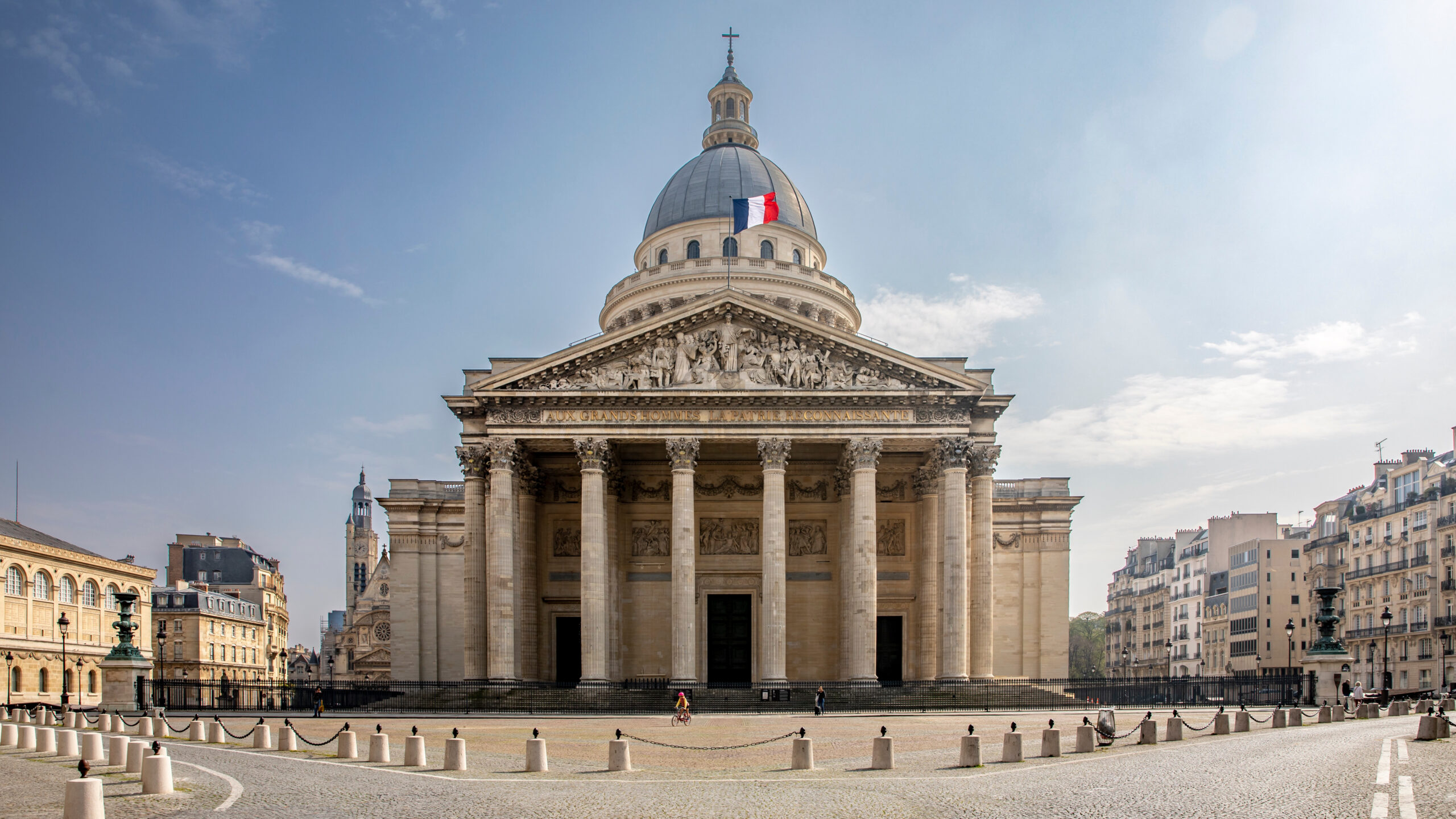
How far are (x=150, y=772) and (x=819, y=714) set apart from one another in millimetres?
23804

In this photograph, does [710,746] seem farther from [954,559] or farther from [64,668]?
[64,668]

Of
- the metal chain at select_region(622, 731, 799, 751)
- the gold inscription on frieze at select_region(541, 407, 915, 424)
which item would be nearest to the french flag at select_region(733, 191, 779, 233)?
the gold inscription on frieze at select_region(541, 407, 915, 424)

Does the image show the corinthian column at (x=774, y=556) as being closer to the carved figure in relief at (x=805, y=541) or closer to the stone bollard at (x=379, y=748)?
the carved figure in relief at (x=805, y=541)

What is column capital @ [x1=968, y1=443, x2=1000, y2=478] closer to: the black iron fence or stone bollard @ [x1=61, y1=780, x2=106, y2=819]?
the black iron fence

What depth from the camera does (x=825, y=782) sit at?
60.1ft

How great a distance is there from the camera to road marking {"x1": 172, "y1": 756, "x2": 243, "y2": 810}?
53.6 feet

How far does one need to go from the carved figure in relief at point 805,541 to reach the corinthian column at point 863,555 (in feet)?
22.7

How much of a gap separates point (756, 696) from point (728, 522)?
1153 centimetres

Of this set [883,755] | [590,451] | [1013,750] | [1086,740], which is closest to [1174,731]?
[1086,740]

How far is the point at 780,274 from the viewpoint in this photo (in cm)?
6444

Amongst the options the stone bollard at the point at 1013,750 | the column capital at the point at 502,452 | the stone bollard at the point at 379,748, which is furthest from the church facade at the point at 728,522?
the stone bollard at the point at 1013,750

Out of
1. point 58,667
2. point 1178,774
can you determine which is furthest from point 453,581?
point 1178,774

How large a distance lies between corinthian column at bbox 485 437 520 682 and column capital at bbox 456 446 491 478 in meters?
1.28

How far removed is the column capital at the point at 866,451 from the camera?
1745 inches
